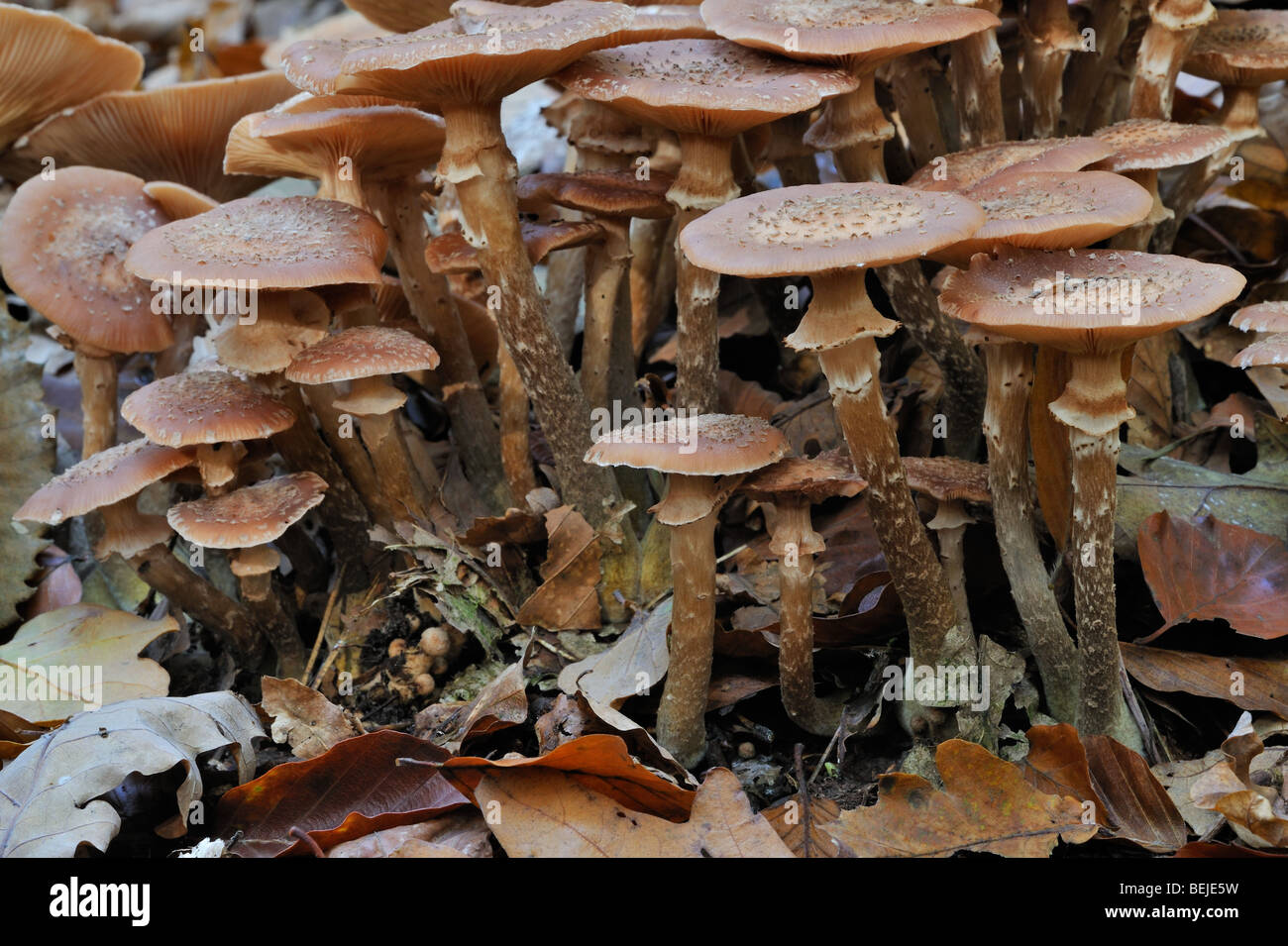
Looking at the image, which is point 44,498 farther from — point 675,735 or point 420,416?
point 675,735

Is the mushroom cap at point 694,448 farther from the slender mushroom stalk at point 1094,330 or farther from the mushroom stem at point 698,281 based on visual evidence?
the mushroom stem at point 698,281

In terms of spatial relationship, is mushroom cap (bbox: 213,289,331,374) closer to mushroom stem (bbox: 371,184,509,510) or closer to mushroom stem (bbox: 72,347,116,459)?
mushroom stem (bbox: 371,184,509,510)

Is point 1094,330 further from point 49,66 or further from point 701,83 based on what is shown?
point 49,66

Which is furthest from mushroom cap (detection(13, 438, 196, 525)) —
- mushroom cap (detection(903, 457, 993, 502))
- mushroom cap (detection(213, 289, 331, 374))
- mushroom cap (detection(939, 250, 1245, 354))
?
mushroom cap (detection(939, 250, 1245, 354))

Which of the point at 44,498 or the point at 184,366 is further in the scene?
the point at 184,366

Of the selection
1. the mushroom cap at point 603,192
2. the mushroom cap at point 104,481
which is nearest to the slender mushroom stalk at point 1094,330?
the mushroom cap at point 603,192

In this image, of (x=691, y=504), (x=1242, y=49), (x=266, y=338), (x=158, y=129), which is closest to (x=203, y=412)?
(x=266, y=338)
